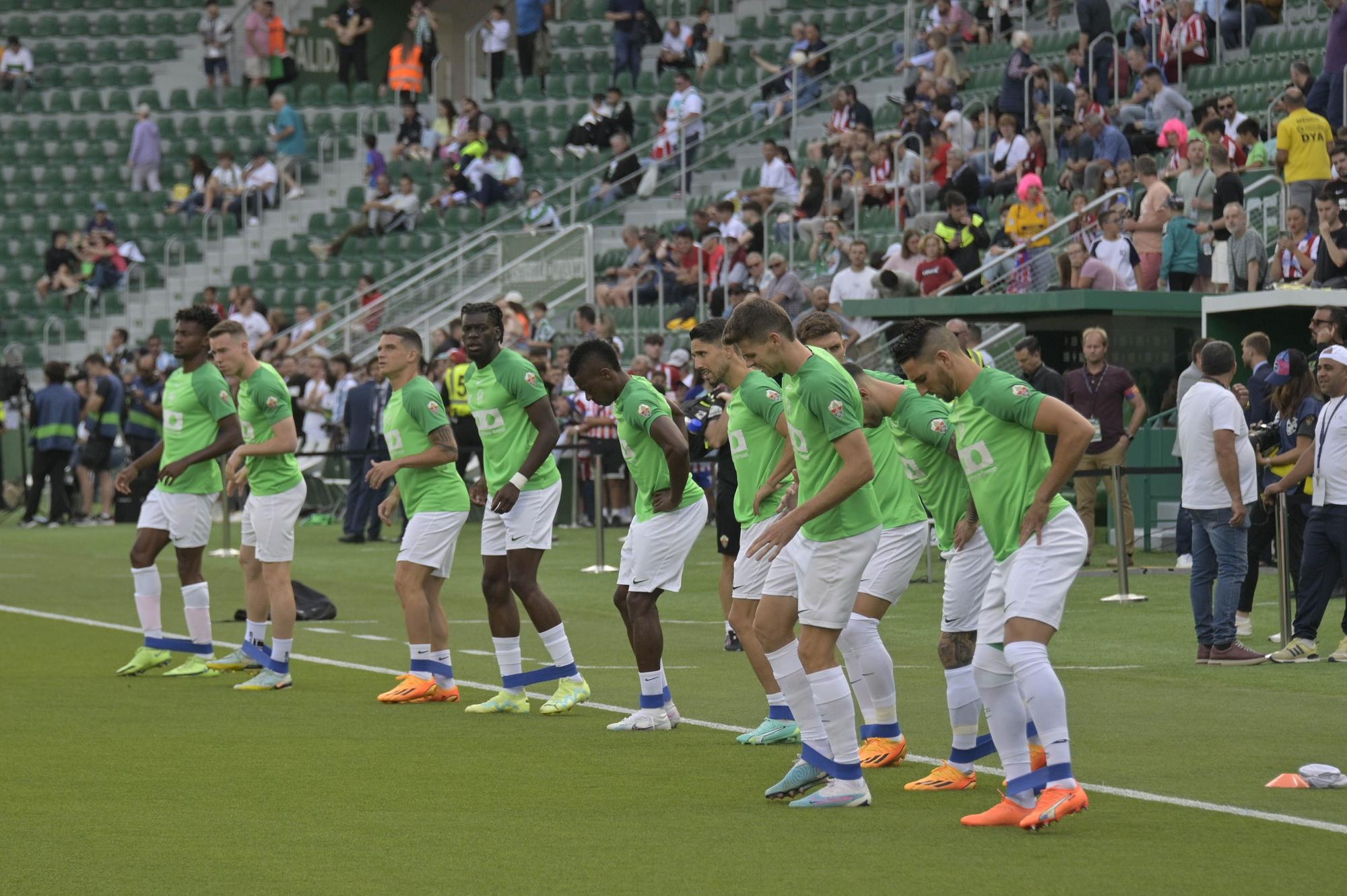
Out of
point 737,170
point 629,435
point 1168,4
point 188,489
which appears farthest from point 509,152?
point 629,435

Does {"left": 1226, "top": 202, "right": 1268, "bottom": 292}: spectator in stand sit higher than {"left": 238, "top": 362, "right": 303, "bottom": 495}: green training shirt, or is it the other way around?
{"left": 1226, "top": 202, "right": 1268, "bottom": 292}: spectator in stand

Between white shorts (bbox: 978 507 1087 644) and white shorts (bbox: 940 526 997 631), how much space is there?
0.94 m

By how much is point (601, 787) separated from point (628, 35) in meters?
28.6

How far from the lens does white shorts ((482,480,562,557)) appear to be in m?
10.9

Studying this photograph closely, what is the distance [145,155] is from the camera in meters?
37.9

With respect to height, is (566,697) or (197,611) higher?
(197,611)

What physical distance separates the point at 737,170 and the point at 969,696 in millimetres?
24749

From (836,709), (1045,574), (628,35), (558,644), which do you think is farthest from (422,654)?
(628,35)

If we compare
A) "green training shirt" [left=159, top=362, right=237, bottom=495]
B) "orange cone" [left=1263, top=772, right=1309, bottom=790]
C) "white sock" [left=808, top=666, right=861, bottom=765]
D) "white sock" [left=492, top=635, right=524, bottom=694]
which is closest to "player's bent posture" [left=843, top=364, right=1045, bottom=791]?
"white sock" [left=808, top=666, right=861, bottom=765]

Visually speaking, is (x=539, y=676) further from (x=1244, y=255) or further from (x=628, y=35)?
(x=628, y=35)

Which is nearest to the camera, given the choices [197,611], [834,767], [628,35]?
[834,767]

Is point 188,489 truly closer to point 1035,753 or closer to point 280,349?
point 1035,753

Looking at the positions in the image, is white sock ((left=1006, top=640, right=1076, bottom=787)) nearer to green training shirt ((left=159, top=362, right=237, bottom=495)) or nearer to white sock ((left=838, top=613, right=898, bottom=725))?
white sock ((left=838, top=613, right=898, bottom=725))

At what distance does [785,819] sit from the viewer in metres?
7.78
